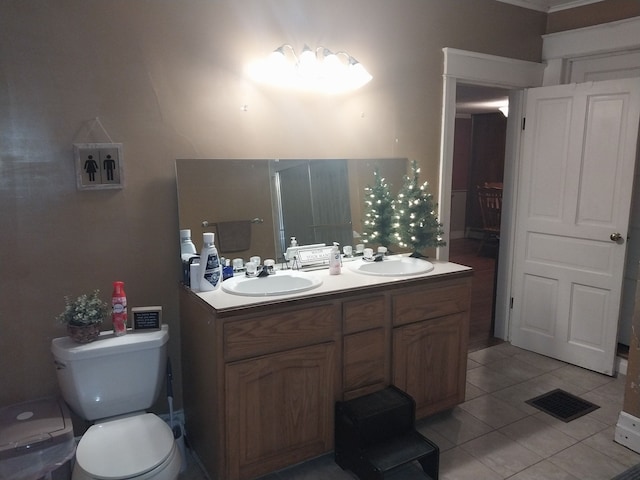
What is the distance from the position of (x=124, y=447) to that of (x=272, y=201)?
130cm

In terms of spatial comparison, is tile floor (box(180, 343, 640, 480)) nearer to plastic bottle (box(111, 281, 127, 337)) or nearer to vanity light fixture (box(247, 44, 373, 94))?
plastic bottle (box(111, 281, 127, 337))

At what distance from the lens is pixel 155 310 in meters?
2.04

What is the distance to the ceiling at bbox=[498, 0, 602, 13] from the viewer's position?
3219mm

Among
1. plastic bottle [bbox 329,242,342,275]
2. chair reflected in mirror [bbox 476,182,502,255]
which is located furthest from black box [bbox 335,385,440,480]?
chair reflected in mirror [bbox 476,182,502,255]

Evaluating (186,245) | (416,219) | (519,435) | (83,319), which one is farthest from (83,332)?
(519,435)

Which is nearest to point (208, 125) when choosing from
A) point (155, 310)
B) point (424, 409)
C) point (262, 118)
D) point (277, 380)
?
point (262, 118)

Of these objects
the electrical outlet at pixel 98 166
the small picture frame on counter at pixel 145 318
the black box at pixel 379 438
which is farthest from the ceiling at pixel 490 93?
the small picture frame on counter at pixel 145 318

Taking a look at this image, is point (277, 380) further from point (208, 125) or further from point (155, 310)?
point (208, 125)

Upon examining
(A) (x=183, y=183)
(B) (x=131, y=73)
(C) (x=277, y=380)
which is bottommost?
(C) (x=277, y=380)

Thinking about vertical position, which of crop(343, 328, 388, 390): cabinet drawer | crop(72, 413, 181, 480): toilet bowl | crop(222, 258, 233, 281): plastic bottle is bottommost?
crop(72, 413, 181, 480): toilet bowl

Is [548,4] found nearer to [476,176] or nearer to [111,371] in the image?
[111,371]

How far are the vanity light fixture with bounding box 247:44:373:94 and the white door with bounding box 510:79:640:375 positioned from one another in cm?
142

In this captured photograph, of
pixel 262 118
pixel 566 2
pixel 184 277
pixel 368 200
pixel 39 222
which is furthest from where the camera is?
pixel 566 2

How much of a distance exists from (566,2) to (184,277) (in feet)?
10.2
